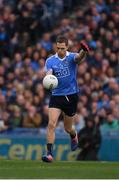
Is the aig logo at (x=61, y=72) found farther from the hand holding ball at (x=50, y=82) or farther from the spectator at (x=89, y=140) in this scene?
the spectator at (x=89, y=140)

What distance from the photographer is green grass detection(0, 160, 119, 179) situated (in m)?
12.4

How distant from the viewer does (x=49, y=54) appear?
2428 cm

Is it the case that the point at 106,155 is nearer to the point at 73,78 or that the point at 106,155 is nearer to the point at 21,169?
the point at 73,78

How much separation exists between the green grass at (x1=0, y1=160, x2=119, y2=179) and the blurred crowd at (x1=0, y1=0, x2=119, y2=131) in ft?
17.1

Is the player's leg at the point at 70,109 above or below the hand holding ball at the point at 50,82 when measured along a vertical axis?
below

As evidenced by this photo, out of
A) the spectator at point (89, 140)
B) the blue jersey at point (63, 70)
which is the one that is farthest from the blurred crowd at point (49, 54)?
the blue jersey at point (63, 70)

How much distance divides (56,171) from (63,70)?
262 centimetres

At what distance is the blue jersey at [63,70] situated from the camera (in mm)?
15234

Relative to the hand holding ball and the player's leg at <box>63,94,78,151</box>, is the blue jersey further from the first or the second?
the hand holding ball

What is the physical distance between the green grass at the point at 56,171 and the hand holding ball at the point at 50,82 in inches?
52.9

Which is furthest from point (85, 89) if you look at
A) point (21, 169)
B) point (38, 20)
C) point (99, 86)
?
point (21, 169)

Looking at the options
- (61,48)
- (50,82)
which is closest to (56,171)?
(50,82)

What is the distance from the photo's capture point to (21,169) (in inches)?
536

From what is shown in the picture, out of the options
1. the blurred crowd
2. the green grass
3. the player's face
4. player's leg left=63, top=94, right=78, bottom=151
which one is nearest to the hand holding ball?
the player's face
